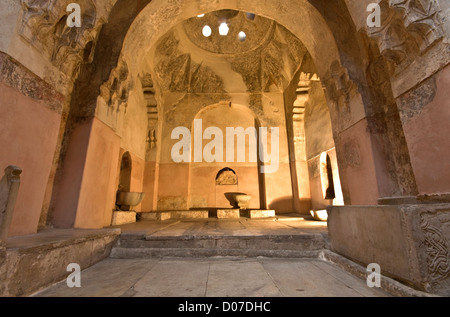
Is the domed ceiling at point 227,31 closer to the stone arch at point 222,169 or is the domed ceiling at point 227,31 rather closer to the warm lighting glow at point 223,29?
the warm lighting glow at point 223,29

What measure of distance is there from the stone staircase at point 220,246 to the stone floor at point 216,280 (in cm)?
18

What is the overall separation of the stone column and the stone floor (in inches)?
26.1

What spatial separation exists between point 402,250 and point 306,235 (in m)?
1.56

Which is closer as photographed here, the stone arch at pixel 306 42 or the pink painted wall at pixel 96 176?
the pink painted wall at pixel 96 176

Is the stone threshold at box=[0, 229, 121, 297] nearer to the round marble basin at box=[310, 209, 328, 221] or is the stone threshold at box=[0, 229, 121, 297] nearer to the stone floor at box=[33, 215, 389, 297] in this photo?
the stone floor at box=[33, 215, 389, 297]

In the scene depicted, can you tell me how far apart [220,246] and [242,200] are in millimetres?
5414

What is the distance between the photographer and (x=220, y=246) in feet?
10.1

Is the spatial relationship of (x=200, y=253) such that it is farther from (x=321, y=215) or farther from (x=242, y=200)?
(x=242, y=200)

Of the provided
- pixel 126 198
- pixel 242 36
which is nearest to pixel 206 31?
pixel 242 36

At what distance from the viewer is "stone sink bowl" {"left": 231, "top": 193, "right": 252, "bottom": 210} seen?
841 centimetres

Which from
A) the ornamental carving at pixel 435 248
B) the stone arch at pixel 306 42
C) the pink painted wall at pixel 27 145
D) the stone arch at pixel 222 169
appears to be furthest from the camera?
the stone arch at pixel 222 169

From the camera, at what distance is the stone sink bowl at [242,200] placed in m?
8.41

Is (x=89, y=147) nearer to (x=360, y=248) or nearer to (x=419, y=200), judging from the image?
(x=360, y=248)

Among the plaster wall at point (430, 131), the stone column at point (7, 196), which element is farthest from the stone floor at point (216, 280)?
the plaster wall at point (430, 131)
